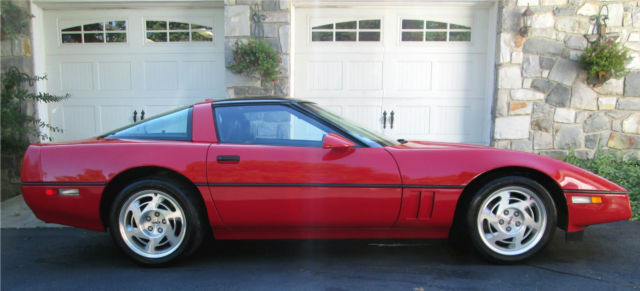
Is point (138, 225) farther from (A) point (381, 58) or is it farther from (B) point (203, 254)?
(A) point (381, 58)

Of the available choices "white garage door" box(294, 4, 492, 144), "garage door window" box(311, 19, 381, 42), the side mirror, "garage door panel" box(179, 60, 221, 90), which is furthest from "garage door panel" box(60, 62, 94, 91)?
the side mirror

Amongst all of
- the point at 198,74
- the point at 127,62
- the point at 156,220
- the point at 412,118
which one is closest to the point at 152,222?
the point at 156,220

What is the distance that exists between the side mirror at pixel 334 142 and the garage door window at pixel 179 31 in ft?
13.7

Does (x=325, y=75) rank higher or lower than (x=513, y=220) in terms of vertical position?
higher

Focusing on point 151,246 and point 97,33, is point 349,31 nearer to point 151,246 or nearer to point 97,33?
point 97,33

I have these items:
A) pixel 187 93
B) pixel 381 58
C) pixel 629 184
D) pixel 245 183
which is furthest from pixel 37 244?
pixel 629 184

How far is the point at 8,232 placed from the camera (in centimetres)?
417

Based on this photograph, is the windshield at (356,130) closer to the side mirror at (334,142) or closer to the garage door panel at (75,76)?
the side mirror at (334,142)

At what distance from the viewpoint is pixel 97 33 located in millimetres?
6461

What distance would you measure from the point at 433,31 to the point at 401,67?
2.32 ft

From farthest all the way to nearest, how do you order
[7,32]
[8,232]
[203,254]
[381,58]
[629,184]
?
1. [381,58]
2. [7,32]
3. [629,184]
4. [8,232]
5. [203,254]

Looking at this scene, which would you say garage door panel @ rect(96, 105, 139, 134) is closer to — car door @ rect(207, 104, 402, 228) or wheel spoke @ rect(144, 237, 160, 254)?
wheel spoke @ rect(144, 237, 160, 254)

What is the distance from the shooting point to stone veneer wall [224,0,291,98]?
233 inches

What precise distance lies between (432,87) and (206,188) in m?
4.48
